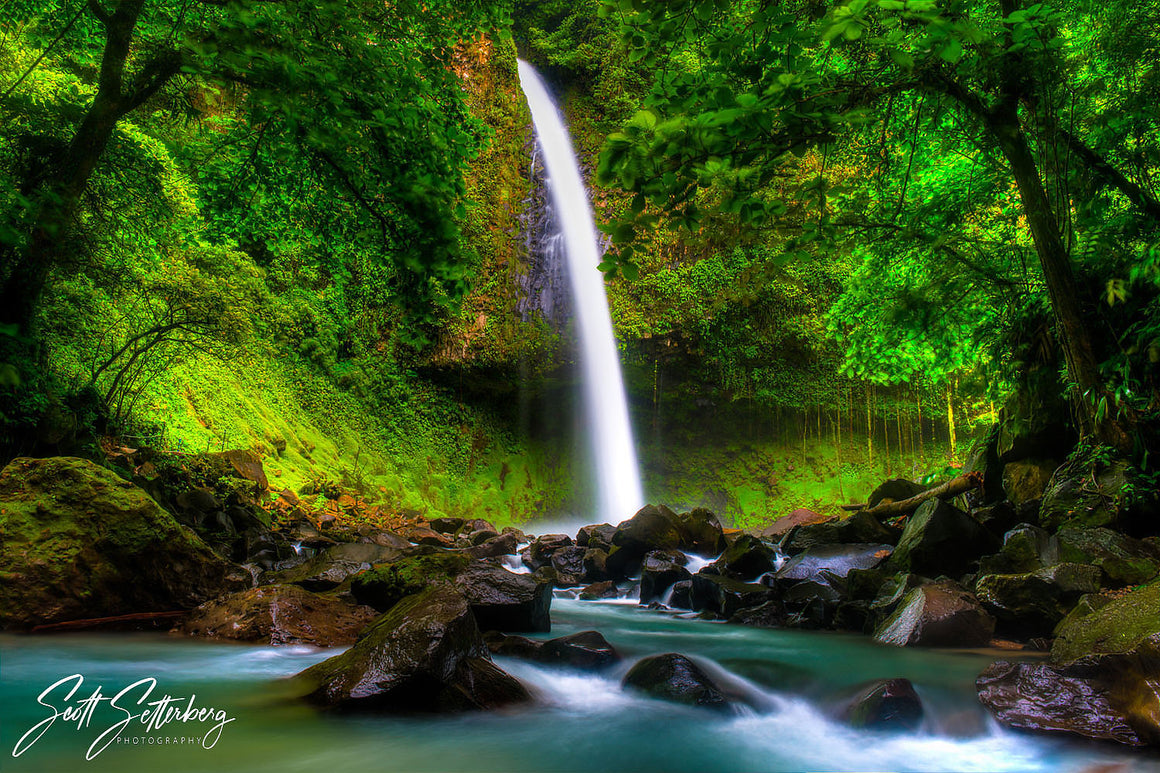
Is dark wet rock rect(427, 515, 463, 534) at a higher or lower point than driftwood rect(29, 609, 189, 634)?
lower

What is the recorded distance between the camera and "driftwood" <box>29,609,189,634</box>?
4.25m

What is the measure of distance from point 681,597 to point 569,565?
2790 mm

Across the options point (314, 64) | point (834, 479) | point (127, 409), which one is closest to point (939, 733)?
point (314, 64)

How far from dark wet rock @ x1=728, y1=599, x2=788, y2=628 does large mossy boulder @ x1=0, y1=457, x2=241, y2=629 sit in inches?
206

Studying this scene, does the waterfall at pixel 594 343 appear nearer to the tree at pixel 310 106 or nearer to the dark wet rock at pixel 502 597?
the tree at pixel 310 106

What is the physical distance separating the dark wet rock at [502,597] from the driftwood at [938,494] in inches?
224

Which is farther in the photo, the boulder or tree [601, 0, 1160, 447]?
the boulder

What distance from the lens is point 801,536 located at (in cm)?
895

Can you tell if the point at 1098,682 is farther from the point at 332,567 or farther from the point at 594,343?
the point at 594,343

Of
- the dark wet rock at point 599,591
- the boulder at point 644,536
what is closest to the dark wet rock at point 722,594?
the dark wet rock at point 599,591

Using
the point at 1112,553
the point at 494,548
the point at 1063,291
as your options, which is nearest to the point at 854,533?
the point at 1112,553

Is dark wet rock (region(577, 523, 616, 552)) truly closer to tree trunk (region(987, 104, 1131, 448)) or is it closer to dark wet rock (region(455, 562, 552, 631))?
dark wet rock (region(455, 562, 552, 631))

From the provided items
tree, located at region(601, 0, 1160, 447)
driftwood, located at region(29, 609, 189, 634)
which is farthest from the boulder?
tree, located at region(601, 0, 1160, 447)

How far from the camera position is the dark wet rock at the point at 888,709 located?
3299 millimetres
